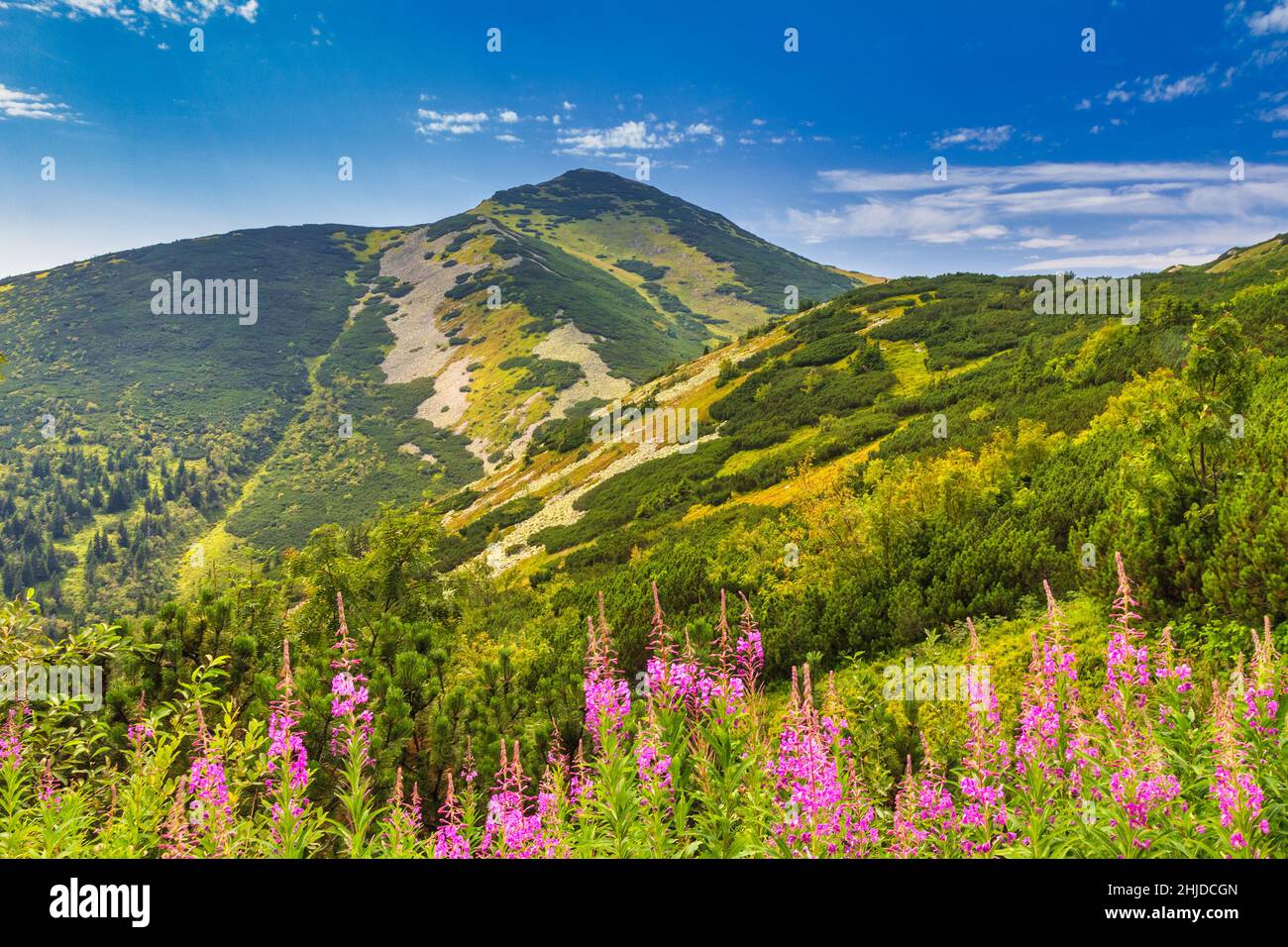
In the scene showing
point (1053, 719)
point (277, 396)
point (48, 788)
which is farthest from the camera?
point (277, 396)

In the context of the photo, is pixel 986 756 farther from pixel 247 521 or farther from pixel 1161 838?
pixel 247 521

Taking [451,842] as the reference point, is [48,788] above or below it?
above

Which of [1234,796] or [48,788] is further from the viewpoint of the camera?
[48,788]

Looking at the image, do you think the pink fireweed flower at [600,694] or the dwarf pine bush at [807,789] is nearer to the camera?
the dwarf pine bush at [807,789]

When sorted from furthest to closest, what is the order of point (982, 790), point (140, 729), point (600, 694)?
1. point (140, 729)
2. point (600, 694)
3. point (982, 790)

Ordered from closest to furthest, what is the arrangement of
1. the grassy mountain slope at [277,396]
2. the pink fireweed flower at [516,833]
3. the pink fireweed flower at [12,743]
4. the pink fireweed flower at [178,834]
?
the pink fireweed flower at [178,834] < the pink fireweed flower at [516,833] < the pink fireweed flower at [12,743] < the grassy mountain slope at [277,396]

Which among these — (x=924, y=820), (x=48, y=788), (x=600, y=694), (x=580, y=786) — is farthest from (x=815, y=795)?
(x=48, y=788)

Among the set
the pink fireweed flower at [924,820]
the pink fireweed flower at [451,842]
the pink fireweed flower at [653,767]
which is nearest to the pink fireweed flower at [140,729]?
the pink fireweed flower at [451,842]

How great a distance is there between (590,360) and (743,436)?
8547 centimetres

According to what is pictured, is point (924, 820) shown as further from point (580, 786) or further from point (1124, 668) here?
point (580, 786)

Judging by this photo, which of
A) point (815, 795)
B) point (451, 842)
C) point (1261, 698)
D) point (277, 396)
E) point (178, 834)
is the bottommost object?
point (451, 842)

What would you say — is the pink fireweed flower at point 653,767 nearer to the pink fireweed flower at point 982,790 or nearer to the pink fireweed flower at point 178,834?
the pink fireweed flower at point 982,790
